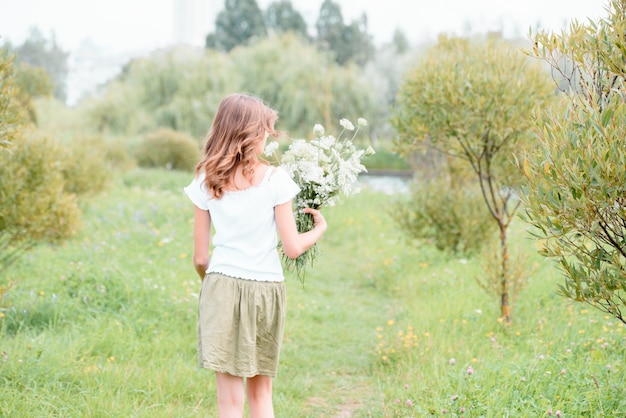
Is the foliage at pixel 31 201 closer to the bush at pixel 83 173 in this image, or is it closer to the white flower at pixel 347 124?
the bush at pixel 83 173

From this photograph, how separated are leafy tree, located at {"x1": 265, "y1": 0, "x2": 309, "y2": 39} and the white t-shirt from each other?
43.5 meters

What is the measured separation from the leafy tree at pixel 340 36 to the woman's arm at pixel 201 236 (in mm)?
42287

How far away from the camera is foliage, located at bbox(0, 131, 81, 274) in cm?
630

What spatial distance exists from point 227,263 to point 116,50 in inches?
5767

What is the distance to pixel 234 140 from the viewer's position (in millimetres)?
3014

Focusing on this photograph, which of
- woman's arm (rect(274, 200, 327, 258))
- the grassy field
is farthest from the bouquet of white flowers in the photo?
the grassy field

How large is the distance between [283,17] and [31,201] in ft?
134

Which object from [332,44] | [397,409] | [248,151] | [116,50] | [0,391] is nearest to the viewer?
[248,151]

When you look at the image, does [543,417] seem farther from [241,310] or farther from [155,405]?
[155,405]

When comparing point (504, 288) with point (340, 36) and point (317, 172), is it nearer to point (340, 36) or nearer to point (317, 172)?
point (317, 172)

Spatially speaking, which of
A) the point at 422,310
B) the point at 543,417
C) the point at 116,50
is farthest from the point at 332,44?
the point at 116,50

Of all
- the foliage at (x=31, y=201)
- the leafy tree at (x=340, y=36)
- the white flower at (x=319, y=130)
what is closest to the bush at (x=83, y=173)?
the foliage at (x=31, y=201)

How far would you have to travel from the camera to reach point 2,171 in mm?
6152

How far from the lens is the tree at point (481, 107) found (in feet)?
18.6
